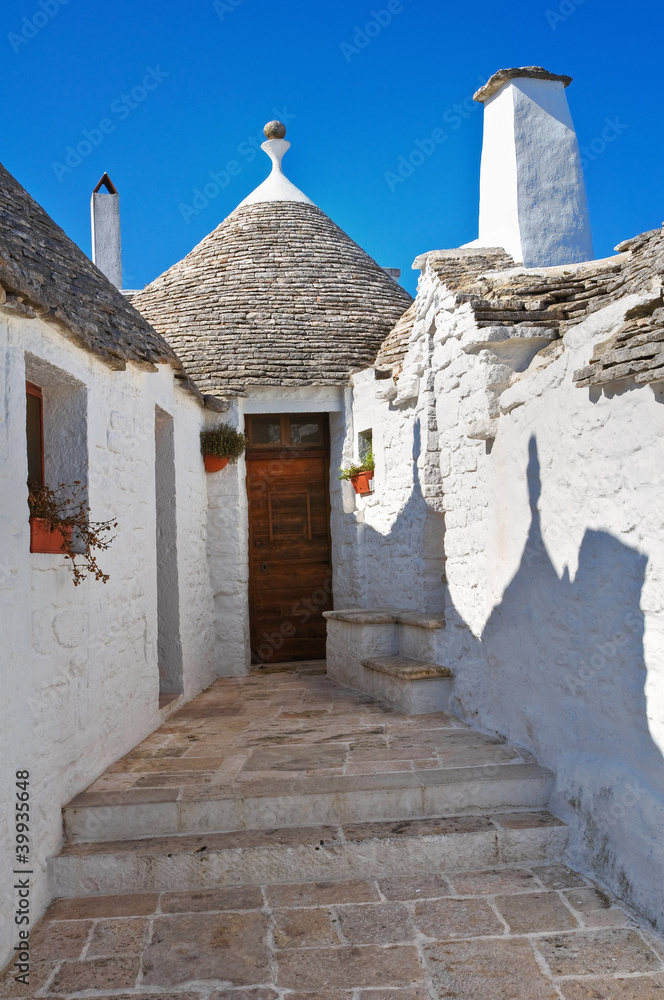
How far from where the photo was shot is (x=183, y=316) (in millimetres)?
8461

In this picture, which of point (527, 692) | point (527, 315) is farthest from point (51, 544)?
point (527, 315)

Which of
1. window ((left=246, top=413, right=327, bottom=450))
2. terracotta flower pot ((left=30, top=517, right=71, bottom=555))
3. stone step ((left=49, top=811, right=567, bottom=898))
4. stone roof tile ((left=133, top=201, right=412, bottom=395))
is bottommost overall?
stone step ((left=49, top=811, right=567, bottom=898))

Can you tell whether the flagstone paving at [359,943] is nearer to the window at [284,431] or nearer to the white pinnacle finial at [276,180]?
the window at [284,431]

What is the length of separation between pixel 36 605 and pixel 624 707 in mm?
2776

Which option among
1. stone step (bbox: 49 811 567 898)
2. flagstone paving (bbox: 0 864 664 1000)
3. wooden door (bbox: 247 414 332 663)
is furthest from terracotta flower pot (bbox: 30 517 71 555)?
wooden door (bbox: 247 414 332 663)

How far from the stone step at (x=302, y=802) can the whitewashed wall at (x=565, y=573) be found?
305 mm

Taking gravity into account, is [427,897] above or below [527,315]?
below

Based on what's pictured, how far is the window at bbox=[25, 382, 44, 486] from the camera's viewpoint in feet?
14.0

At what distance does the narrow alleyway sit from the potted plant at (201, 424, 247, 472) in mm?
3544

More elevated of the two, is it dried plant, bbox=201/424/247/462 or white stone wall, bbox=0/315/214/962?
dried plant, bbox=201/424/247/462

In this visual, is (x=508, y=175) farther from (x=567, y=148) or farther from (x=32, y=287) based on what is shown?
(x=32, y=287)

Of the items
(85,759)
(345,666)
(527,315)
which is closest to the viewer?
(85,759)

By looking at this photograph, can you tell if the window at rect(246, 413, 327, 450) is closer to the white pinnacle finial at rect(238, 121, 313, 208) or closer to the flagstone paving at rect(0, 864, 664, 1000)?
the white pinnacle finial at rect(238, 121, 313, 208)

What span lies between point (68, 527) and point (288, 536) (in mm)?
4741
